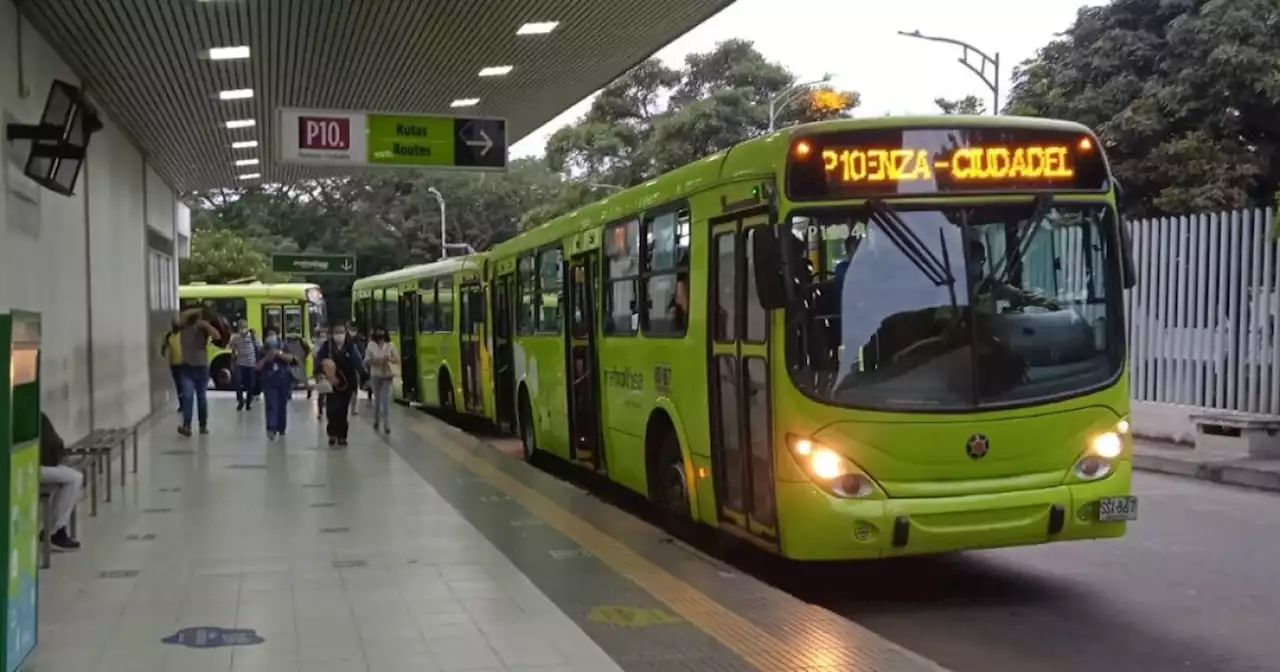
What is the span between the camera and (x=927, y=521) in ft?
26.8

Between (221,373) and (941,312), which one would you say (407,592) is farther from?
(221,373)

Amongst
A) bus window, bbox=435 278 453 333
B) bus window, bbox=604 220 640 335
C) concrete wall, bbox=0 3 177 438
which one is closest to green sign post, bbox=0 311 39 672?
concrete wall, bbox=0 3 177 438

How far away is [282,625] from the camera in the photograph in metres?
7.33

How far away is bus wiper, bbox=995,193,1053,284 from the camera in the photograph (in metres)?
8.42

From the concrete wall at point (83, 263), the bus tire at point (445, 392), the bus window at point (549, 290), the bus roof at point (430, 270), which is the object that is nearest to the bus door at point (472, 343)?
the bus roof at point (430, 270)

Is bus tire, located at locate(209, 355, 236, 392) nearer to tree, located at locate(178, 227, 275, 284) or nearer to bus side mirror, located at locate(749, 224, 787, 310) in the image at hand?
tree, located at locate(178, 227, 275, 284)

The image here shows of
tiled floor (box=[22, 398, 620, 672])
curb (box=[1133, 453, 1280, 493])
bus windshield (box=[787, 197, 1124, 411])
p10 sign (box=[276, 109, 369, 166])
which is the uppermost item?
p10 sign (box=[276, 109, 369, 166])

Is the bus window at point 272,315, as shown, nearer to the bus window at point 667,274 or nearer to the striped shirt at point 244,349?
the striped shirt at point 244,349

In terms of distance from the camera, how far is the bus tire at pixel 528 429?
1647cm

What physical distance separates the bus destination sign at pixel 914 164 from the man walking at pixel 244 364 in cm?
1784

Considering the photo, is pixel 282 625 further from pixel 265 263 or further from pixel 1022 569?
pixel 265 263

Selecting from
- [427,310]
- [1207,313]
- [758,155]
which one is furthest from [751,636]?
[427,310]

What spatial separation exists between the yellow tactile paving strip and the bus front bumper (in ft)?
2.64

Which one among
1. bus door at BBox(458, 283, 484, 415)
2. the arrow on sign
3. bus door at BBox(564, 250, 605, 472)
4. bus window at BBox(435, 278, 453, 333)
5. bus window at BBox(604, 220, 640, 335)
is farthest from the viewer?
bus window at BBox(435, 278, 453, 333)
